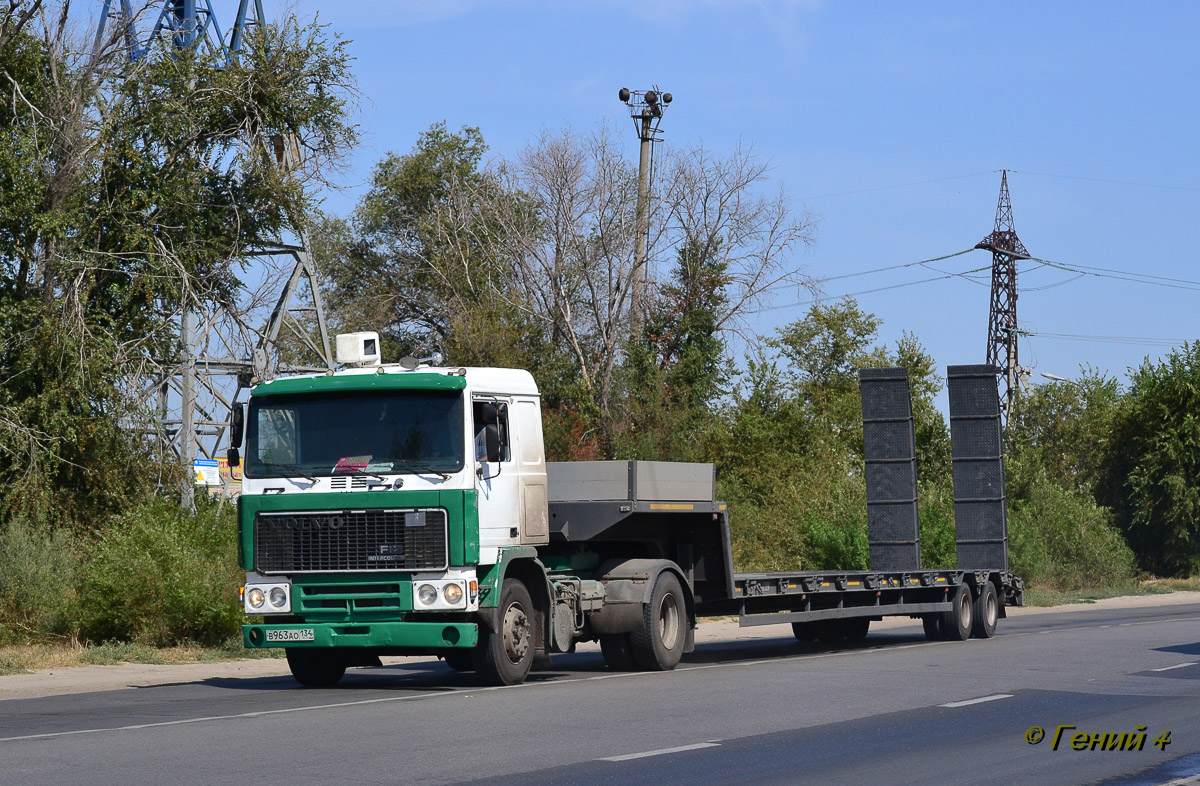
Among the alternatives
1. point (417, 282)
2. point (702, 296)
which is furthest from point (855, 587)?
point (417, 282)

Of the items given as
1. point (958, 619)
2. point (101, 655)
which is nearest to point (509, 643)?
point (101, 655)

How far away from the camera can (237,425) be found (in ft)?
48.5

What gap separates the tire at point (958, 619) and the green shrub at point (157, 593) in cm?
1114

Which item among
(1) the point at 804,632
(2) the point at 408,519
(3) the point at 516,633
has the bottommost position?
(1) the point at 804,632

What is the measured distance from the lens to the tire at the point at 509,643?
14.5 metres

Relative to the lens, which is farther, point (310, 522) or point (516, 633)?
point (516, 633)

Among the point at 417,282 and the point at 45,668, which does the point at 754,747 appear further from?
the point at 417,282

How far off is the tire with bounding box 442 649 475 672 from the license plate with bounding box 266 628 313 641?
1574 mm

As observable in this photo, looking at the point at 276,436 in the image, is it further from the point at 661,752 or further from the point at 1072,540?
the point at 1072,540

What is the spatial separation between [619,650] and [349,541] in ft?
14.0

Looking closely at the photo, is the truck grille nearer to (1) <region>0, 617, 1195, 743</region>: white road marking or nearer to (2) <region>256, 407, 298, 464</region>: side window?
(2) <region>256, 407, 298, 464</region>: side window

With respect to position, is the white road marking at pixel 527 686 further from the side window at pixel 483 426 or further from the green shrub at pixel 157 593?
the green shrub at pixel 157 593

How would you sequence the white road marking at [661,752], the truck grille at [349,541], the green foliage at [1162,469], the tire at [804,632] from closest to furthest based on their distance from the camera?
1. the white road marking at [661,752]
2. the truck grille at [349,541]
3. the tire at [804,632]
4. the green foliage at [1162,469]

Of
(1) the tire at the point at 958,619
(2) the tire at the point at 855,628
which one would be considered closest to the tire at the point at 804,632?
(2) the tire at the point at 855,628
